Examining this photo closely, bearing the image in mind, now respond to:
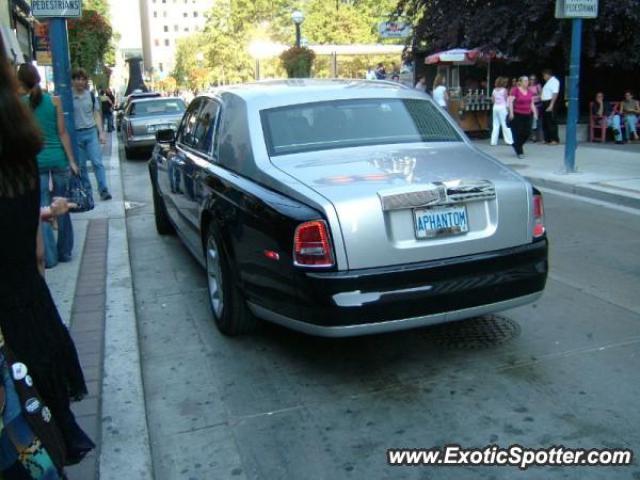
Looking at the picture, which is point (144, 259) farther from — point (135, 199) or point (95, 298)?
point (135, 199)

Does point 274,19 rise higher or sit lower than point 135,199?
higher

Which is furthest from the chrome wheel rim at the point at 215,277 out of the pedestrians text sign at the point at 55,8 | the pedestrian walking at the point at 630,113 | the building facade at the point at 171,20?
the building facade at the point at 171,20

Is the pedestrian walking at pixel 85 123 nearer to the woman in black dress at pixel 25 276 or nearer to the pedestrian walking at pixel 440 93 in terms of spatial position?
the woman in black dress at pixel 25 276

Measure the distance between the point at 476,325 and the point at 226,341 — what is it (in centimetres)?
177

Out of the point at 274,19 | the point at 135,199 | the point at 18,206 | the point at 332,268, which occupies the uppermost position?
the point at 274,19

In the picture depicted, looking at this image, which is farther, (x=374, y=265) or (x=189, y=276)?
(x=189, y=276)

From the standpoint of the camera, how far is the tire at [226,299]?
4656 mm

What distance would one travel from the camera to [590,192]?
10.5m

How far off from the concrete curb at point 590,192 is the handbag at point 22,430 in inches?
352

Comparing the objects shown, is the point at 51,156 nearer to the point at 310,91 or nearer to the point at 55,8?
the point at 310,91

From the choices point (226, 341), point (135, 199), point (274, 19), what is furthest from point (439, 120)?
point (274, 19)

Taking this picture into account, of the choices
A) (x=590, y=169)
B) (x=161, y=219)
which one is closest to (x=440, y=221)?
(x=161, y=219)

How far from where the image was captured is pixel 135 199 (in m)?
11.4

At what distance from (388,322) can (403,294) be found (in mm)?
174
